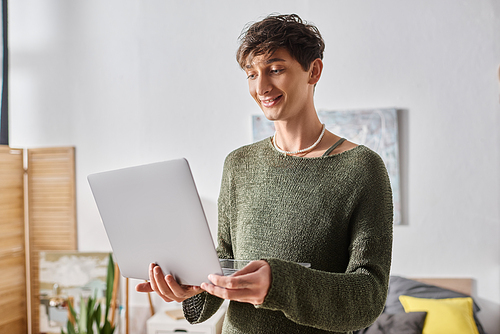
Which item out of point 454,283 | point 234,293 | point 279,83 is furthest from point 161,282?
point 454,283

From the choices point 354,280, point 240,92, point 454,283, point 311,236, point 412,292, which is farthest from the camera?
point 240,92

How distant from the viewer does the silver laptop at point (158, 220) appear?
793 mm

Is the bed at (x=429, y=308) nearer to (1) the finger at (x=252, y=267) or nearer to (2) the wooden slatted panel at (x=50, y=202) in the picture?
(1) the finger at (x=252, y=267)

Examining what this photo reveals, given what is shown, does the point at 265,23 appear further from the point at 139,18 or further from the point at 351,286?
the point at 139,18

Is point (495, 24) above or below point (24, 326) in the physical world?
above

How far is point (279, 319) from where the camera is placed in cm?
98

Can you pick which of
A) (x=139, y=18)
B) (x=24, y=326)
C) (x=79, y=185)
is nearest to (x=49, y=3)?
(x=139, y=18)

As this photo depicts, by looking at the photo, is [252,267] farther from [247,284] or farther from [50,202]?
[50,202]

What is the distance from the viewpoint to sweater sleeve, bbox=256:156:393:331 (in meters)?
0.76

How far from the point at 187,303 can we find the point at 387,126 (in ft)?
7.74

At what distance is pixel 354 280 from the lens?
85 centimetres

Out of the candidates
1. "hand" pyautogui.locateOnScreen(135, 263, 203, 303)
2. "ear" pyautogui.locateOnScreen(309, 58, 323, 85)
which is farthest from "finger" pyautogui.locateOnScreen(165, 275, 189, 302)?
"ear" pyautogui.locateOnScreen(309, 58, 323, 85)

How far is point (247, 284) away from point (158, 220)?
0.83 feet

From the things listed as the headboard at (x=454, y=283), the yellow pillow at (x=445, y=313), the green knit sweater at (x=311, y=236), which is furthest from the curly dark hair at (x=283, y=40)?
the headboard at (x=454, y=283)
